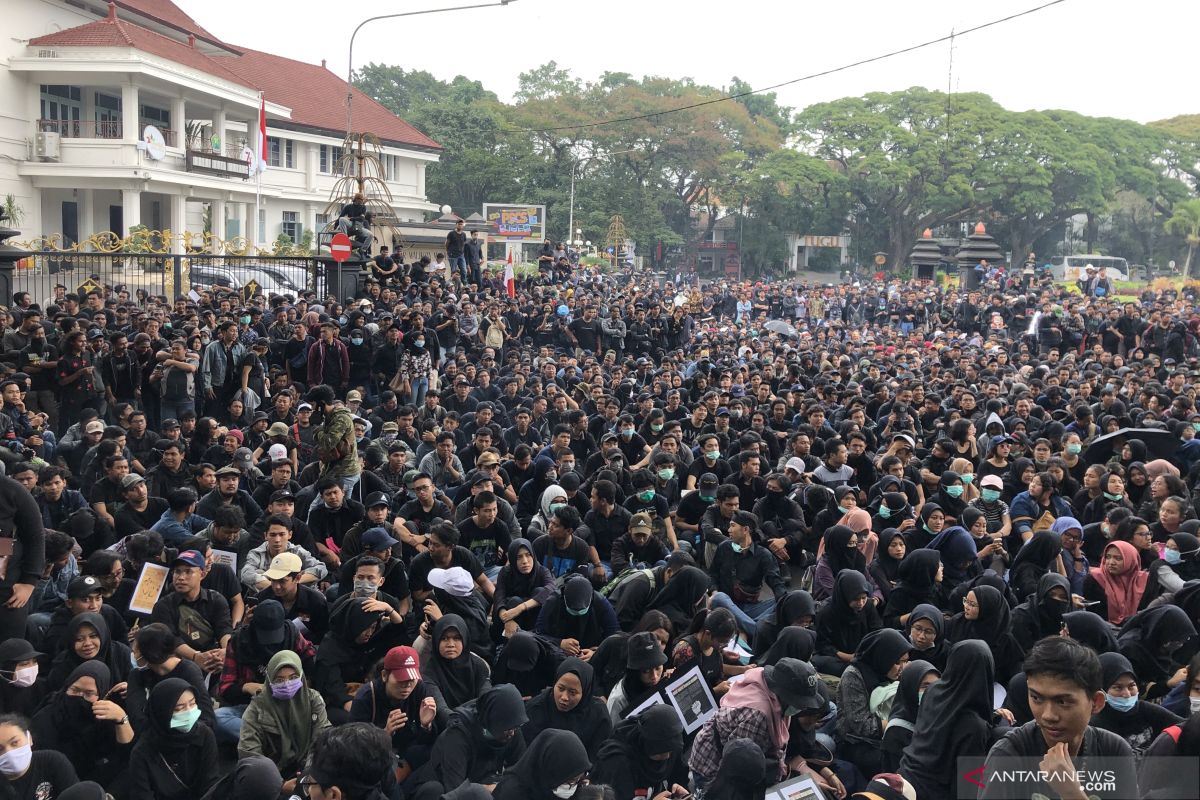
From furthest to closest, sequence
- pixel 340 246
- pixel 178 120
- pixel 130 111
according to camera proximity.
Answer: pixel 178 120, pixel 130 111, pixel 340 246

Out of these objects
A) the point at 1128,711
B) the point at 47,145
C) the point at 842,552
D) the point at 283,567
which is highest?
the point at 47,145

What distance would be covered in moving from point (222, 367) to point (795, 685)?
342 inches

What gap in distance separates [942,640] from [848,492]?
2.42 meters

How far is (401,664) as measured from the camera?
224 inches

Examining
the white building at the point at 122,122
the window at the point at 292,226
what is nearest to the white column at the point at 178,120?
the white building at the point at 122,122

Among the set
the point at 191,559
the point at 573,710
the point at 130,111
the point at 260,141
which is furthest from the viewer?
the point at 260,141

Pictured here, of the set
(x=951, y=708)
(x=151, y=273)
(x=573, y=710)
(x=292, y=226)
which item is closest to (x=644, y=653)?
(x=573, y=710)

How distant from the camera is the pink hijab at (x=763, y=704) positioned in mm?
5504

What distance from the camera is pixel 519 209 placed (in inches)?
1543

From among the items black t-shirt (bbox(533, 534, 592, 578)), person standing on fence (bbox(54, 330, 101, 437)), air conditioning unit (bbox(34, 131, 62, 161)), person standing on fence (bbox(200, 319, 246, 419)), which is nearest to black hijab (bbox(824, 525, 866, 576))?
black t-shirt (bbox(533, 534, 592, 578))

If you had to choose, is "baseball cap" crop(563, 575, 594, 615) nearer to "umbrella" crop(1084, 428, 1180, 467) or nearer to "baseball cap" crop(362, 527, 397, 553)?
"baseball cap" crop(362, 527, 397, 553)

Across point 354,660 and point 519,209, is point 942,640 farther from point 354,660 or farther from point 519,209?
point 519,209

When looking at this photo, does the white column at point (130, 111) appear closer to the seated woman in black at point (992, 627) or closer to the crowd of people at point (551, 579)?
the crowd of people at point (551, 579)

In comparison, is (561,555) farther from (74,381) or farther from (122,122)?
(122,122)
